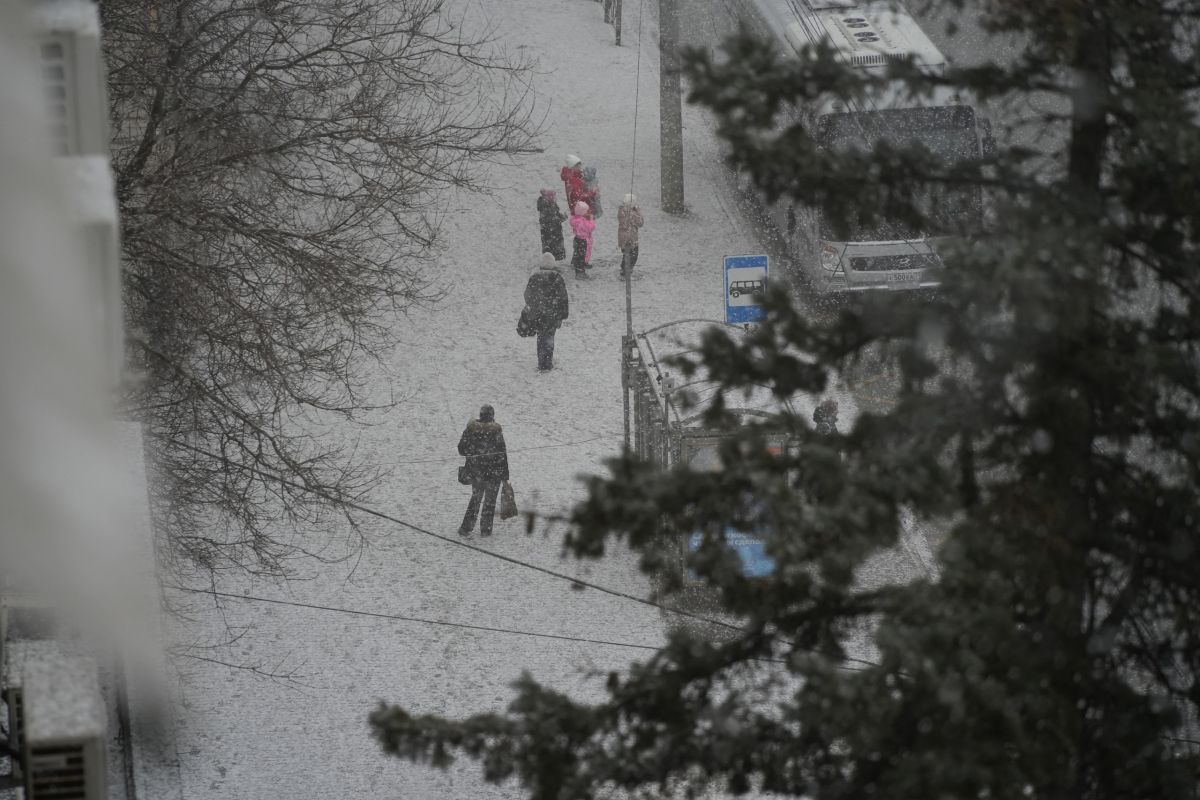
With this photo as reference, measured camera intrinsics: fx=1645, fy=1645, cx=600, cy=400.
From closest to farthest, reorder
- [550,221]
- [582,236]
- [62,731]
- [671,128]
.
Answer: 1. [62,731]
2. [550,221]
3. [582,236]
4. [671,128]

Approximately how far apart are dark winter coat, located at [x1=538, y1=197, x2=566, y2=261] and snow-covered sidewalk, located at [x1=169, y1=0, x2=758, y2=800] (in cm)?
54

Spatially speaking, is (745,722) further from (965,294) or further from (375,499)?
(375,499)

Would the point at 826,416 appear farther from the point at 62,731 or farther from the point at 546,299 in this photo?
the point at 62,731

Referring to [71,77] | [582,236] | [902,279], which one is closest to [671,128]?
[582,236]

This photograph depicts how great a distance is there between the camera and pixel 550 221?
20.1 m

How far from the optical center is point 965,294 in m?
5.68

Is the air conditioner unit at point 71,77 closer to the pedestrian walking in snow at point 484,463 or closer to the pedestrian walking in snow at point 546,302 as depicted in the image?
the pedestrian walking in snow at point 484,463

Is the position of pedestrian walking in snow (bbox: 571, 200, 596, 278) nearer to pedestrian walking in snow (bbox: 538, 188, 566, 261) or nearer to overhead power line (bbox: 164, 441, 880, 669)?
pedestrian walking in snow (bbox: 538, 188, 566, 261)

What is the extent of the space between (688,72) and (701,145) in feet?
61.9

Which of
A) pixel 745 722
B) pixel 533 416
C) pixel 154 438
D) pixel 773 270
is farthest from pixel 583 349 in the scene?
pixel 745 722

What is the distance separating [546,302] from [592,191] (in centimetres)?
301

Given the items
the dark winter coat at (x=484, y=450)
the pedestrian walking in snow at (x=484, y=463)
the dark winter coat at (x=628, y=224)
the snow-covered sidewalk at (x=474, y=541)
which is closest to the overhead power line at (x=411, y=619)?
the snow-covered sidewalk at (x=474, y=541)

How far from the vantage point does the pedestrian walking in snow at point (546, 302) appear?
1764cm

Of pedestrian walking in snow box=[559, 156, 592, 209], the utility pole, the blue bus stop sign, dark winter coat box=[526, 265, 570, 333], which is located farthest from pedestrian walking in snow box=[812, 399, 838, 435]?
the utility pole
